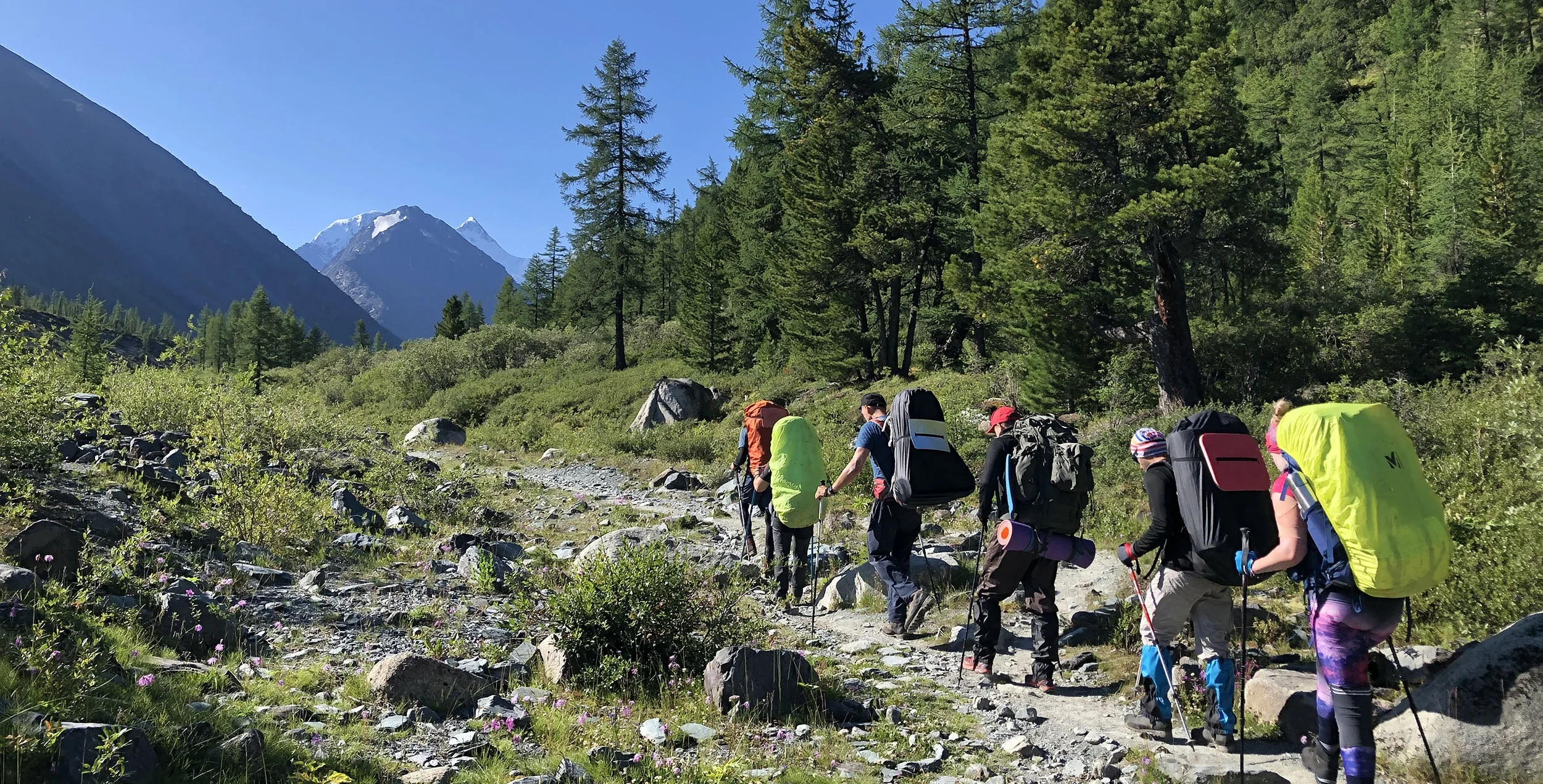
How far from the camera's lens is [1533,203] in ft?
120

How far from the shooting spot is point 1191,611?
16.1ft

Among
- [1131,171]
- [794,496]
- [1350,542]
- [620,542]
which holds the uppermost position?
[1131,171]

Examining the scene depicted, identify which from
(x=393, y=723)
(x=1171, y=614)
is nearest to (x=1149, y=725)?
(x=1171, y=614)

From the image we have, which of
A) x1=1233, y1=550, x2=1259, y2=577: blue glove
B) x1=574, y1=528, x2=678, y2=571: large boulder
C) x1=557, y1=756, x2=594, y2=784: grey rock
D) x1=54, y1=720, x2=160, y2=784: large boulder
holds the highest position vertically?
x1=1233, y1=550, x2=1259, y2=577: blue glove

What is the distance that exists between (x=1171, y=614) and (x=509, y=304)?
91.9 metres

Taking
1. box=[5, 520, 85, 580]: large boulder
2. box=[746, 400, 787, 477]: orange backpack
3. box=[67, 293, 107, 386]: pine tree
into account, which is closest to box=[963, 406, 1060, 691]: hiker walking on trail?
box=[746, 400, 787, 477]: orange backpack

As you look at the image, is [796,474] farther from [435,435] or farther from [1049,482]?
[435,435]

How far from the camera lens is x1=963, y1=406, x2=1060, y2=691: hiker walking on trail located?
19.0ft

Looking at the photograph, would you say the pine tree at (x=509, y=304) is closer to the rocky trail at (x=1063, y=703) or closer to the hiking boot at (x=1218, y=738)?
the rocky trail at (x=1063, y=703)

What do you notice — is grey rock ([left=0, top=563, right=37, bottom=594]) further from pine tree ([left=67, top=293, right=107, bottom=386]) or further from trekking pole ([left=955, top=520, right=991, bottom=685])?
pine tree ([left=67, top=293, right=107, bottom=386])

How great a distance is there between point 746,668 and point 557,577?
10.4ft

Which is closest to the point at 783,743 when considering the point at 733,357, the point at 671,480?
the point at 671,480

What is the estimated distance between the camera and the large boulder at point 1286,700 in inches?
182

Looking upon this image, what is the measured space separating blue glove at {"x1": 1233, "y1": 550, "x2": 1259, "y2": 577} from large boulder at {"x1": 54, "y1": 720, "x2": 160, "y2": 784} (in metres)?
5.53
